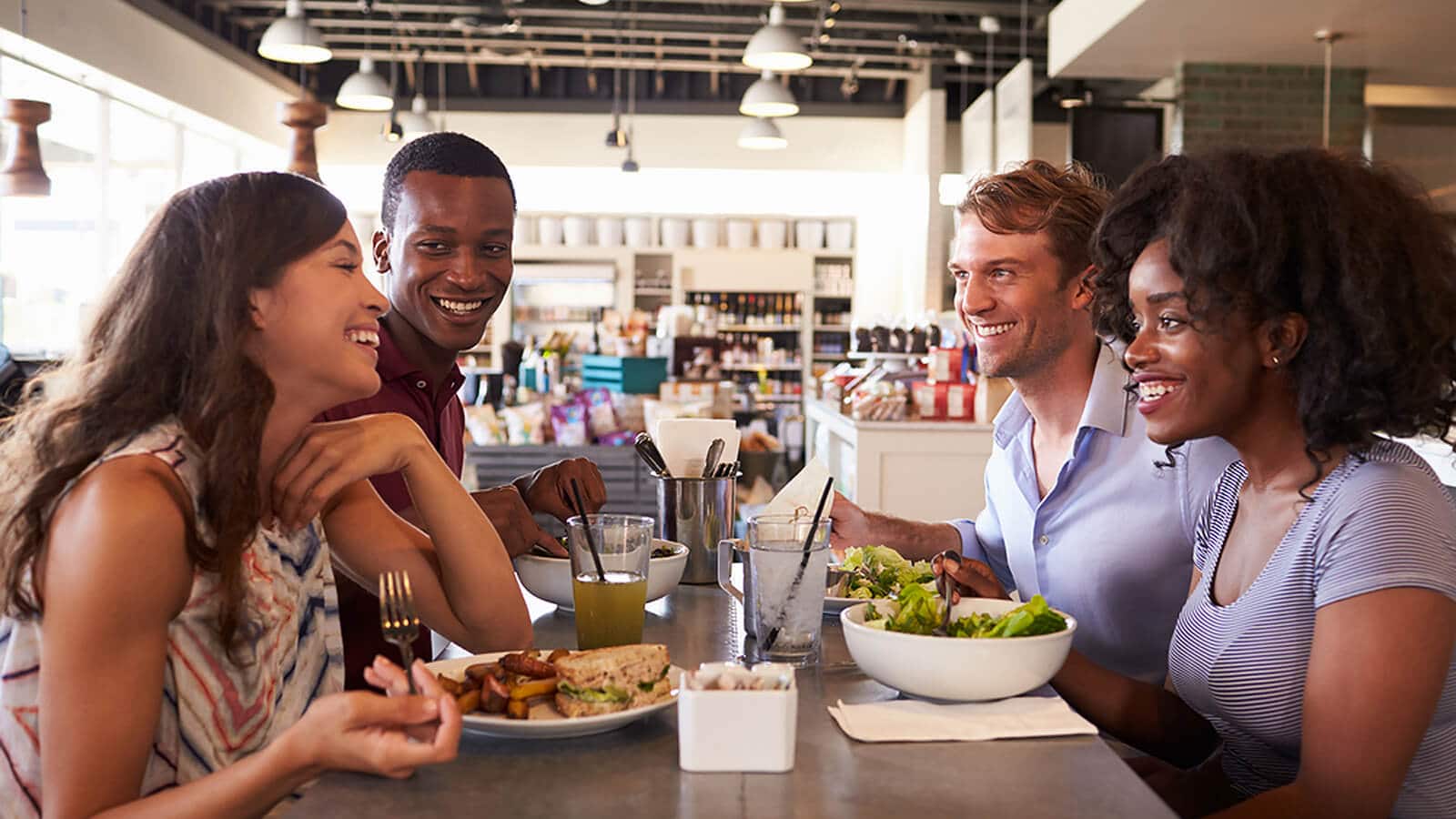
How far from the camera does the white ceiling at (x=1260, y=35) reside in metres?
6.45

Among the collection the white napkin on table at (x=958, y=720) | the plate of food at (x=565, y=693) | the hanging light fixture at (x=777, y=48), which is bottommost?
the white napkin on table at (x=958, y=720)

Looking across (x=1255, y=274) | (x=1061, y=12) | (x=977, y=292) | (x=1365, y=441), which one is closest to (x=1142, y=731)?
(x=1365, y=441)

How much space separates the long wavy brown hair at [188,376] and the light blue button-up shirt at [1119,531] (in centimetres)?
135

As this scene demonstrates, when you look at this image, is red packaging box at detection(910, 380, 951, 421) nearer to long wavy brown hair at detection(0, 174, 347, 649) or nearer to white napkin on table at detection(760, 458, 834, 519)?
white napkin on table at detection(760, 458, 834, 519)

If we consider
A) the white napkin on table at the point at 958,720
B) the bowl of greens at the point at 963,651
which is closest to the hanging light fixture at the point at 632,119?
the bowl of greens at the point at 963,651

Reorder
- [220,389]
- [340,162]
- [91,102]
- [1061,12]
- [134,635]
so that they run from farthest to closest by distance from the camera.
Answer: [340,162], [91,102], [1061,12], [220,389], [134,635]

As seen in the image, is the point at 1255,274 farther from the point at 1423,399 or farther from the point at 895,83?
the point at 895,83

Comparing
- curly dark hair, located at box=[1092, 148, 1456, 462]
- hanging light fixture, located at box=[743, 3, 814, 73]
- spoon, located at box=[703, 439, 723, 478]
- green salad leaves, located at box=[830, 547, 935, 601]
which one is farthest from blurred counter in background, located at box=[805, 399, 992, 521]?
curly dark hair, located at box=[1092, 148, 1456, 462]

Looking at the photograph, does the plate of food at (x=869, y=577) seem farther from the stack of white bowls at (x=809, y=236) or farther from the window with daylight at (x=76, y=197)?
the stack of white bowls at (x=809, y=236)

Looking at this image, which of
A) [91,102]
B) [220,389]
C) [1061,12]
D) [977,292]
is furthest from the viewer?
[91,102]

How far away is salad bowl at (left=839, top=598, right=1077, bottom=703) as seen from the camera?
1363mm

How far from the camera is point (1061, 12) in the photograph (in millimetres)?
7961

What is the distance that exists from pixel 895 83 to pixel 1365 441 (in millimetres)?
12332

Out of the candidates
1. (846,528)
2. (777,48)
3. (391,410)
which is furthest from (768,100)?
(846,528)
